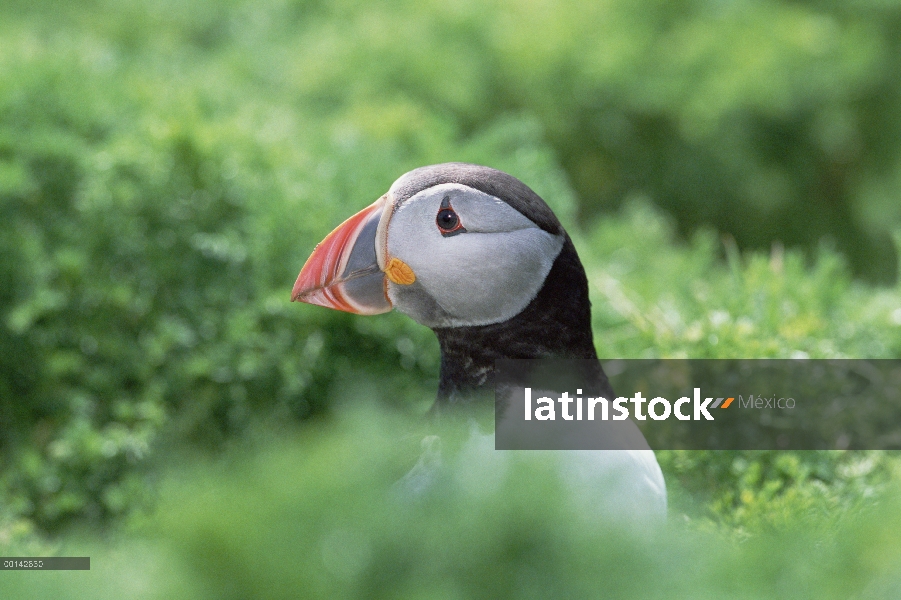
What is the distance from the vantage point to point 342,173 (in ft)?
9.98

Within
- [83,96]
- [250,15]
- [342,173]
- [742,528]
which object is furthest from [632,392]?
[250,15]

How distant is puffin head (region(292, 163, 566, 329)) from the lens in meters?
1.71

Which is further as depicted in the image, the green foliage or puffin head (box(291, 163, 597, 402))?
puffin head (box(291, 163, 597, 402))

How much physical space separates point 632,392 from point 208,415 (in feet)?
4.25

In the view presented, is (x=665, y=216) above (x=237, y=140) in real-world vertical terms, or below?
above

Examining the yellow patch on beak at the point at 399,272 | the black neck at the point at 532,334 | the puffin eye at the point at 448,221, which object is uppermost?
the puffin eye at the point at 448,221

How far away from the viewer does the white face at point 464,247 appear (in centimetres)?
171

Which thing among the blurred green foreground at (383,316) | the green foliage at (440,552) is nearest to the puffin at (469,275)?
the blurred green foreground at (383,316)

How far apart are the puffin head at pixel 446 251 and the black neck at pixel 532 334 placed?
0.02 meters

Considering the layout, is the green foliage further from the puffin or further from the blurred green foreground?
the puffin

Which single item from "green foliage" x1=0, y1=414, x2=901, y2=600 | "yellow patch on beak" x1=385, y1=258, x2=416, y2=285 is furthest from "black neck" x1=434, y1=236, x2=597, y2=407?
"green foliage" x1=0, y1=414, x2=901, y2=600

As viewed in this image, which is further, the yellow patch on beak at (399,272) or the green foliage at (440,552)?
the yellow patch on beak at (399,272)

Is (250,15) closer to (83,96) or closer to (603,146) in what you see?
(603,146)

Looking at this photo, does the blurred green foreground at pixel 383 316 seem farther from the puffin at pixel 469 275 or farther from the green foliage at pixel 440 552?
the puffin at pixel 469 275
